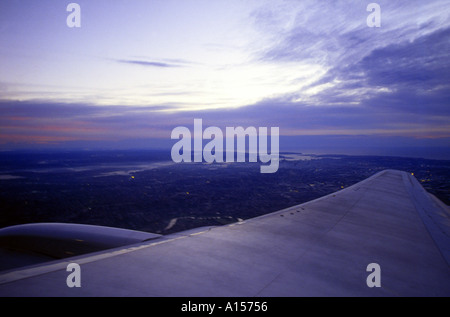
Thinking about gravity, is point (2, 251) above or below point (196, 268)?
below
